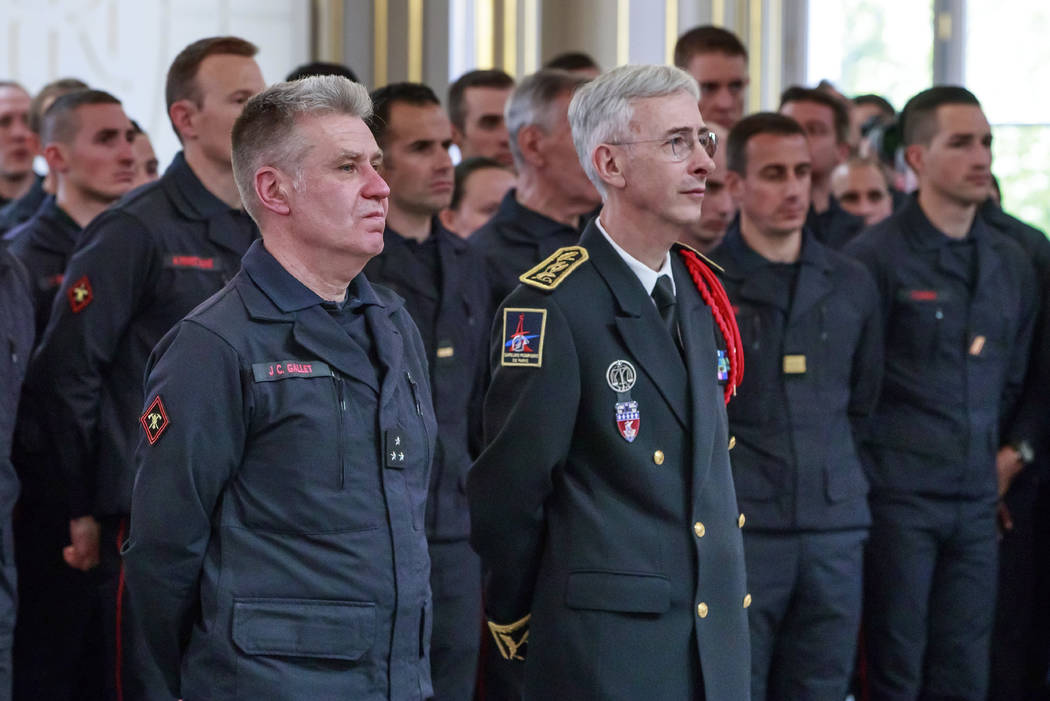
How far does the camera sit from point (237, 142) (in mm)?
2227

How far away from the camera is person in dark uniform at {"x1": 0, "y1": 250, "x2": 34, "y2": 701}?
2826mm

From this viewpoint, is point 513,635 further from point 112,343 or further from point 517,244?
point 517,244

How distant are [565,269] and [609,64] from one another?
453 centimetres

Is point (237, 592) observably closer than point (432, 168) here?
Yes

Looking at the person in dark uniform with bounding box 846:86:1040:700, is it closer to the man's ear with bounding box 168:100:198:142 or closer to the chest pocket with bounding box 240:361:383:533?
the man's ear with bounding box 168:100:198:142

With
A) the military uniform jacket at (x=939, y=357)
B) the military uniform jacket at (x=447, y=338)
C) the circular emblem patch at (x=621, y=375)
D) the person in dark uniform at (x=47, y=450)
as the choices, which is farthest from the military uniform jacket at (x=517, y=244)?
the circular emblem patch at (x=621, y=375)

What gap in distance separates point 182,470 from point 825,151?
3.57 metres

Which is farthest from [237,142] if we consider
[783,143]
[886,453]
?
[886,453]

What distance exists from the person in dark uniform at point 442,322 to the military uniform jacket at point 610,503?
961 millimetres

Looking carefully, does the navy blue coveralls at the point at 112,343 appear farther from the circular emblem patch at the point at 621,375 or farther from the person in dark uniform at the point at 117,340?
the circular emblem patch at the point at 621,375

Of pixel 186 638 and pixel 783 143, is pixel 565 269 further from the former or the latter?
pixel 783 143

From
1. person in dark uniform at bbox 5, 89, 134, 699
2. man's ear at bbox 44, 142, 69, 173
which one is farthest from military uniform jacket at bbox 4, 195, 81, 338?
man's ear at bbox 44, 142, 69, 173

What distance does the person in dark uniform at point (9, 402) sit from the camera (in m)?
2.83

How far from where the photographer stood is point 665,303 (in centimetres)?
245
